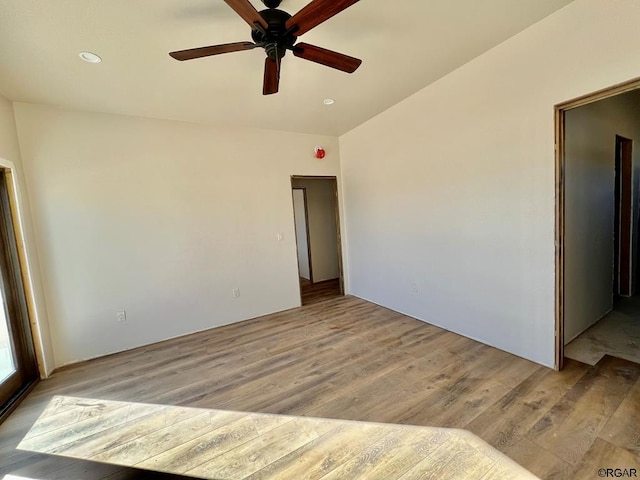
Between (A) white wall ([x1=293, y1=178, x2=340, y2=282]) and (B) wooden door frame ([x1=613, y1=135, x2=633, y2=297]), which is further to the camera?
(A) white wall ([x1=293, y1=178, x2=340, y2=282])

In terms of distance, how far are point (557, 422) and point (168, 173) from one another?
423 centimetres

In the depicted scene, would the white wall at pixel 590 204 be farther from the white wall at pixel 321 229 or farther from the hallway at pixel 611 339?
the white wall at pixel 321 229

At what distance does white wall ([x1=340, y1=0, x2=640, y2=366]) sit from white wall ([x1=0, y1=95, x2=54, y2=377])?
3900 millimetres

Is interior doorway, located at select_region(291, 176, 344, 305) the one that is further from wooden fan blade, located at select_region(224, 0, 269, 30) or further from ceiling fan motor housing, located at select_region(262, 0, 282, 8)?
wooden fan blade, located at select_region(224, 0, 269, 30)

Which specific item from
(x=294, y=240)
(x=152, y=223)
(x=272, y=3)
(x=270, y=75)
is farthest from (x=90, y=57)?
(x=294, y=240)

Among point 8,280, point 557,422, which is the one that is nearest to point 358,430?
point 557,422

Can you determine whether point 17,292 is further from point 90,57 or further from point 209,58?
point 209,58

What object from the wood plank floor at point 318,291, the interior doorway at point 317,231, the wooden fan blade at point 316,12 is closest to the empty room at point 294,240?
the wooden fan blade at point 316,12

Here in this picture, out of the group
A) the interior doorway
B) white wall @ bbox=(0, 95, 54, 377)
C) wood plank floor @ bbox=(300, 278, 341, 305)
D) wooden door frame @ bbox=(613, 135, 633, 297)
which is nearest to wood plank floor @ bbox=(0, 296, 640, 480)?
white wall @ bbox=(0, 95, 54, 377)

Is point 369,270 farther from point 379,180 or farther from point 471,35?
point 471,35

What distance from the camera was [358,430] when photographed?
Answer: 1.76m

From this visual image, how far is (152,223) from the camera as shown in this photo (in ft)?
10.7

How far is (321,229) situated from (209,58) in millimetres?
3893

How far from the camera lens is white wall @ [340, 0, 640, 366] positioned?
1934 millimetres
